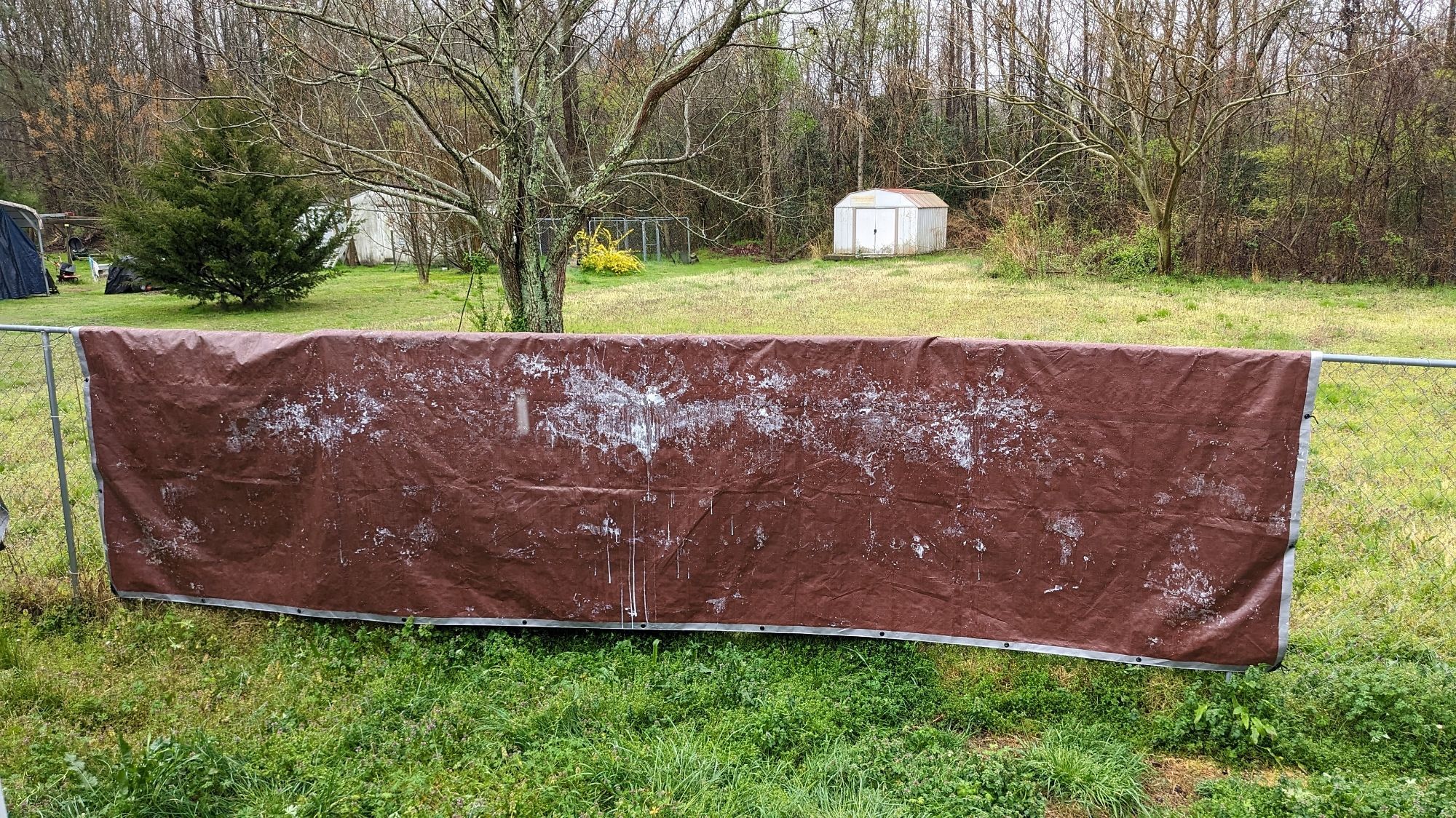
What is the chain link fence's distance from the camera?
15.1ft

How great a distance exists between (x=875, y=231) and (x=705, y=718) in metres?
29.4

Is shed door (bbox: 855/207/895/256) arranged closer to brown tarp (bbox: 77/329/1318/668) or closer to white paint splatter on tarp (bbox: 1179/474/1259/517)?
brown tarp (bbox: 77/329/1318/668)

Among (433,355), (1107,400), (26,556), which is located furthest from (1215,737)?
(26,556)

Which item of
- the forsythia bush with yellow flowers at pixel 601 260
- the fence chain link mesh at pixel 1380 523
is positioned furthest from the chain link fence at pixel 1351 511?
the forsythia bush with yellow flowers at pixel 601 260

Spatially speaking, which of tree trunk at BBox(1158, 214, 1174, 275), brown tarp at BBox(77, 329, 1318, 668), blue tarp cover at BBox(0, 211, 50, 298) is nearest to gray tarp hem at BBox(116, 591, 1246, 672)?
brown tarp at BBox(77, 329, 1318, 668)

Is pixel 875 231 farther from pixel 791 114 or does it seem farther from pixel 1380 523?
pixel 1380 523

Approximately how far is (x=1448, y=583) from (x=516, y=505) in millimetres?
4945

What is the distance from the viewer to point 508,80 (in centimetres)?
815

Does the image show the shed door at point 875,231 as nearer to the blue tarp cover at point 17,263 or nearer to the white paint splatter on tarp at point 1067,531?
the blue tarp cover at point 17,263

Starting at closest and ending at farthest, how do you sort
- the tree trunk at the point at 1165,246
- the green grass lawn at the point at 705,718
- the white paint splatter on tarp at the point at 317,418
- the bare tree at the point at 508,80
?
1. the green grass lawn at the point at 705,718
2. the white paint splatter on tarp at the point at 317,418
3. the bare tree at the point at 508,80
4. the tree trunk at the point at 1165,246

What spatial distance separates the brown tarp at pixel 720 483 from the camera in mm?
3928

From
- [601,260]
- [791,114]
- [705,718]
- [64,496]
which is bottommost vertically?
[705,718]

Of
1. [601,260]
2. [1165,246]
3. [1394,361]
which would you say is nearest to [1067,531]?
[1394,361]

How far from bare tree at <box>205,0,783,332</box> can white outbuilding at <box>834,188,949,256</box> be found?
22305 millimetres
